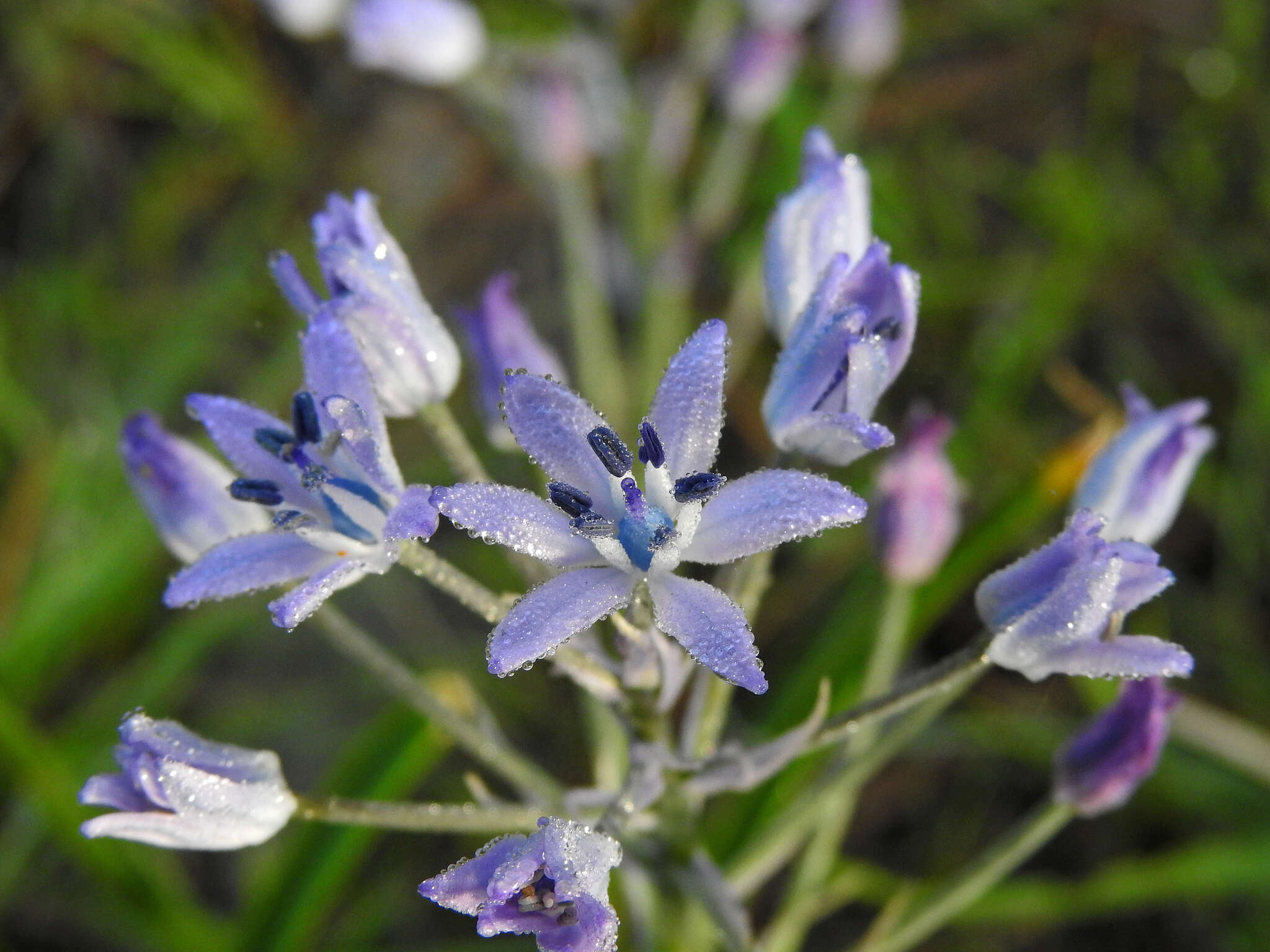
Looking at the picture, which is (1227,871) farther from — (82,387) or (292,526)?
(82,387)

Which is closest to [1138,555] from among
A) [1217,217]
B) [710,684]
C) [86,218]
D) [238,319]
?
[710,684]

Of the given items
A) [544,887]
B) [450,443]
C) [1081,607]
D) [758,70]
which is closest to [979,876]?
[1081,607]

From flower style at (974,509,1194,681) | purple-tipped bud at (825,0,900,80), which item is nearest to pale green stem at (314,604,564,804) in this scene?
flower style at (974,509,1194,681)

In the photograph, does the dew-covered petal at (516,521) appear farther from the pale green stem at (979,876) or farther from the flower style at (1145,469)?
the pale green stem at (979,876)

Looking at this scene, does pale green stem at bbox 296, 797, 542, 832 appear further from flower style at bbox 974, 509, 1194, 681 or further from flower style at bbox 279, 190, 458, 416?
flower style at bbox 974, 509, 1194, 681

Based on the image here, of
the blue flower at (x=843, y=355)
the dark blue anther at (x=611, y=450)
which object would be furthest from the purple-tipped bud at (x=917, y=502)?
the dark blue anther at (x=611, y=450)

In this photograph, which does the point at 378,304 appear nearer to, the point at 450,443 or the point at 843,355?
the point at 450,443
